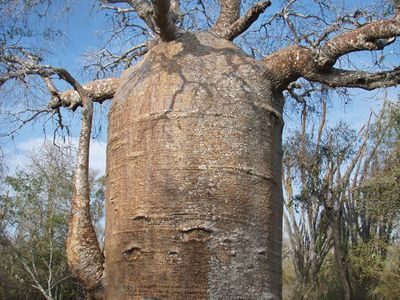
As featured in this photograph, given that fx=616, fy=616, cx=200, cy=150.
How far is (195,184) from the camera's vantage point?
2.97 metres

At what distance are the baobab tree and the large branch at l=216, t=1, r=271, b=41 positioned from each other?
21 centimetres

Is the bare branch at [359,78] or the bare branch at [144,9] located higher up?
the bare branch at [144,9]

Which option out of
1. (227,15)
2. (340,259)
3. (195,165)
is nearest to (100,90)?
(227,15)

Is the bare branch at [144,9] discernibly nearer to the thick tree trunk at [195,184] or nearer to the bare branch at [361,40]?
the thick tree trunk at [195,184]

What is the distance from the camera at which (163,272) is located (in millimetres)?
2873

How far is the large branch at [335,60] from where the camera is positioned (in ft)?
10.7

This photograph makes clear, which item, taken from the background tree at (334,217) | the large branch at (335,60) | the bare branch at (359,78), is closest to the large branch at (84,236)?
the large branch at (335,60)

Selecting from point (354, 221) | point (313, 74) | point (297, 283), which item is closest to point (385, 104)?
point (354, 221)

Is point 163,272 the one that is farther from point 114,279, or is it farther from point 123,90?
point 123,90

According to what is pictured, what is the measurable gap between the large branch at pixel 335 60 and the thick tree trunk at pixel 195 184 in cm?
14

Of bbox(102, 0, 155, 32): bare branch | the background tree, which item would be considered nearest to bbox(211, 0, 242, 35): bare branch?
bbox(102, 0, 155, 32): bare branch

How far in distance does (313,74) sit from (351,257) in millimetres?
10934

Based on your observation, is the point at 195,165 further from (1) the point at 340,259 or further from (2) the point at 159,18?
(1) the point at 340,259

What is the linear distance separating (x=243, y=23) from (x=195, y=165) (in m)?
1.24
